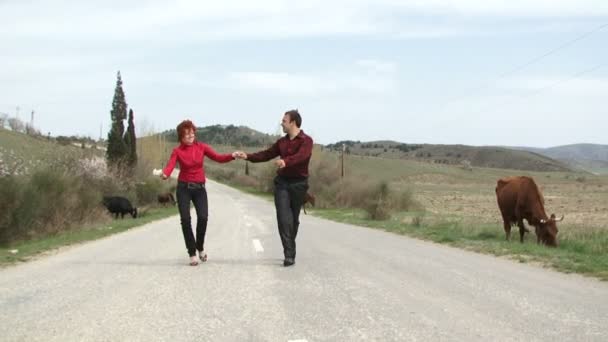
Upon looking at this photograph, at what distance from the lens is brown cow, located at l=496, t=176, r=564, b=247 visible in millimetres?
15797

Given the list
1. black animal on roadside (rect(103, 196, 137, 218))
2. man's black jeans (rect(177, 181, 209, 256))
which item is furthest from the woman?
black animal on roadside (rect(103, 196, 137, 218))

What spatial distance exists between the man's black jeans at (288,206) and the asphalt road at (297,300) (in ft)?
1.29

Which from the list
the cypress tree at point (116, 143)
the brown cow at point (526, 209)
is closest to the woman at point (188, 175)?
the brown cow at point (526, 209)

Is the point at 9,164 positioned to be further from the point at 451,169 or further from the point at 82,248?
the point at 451,169

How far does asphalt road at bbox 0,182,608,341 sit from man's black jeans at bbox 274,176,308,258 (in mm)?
392

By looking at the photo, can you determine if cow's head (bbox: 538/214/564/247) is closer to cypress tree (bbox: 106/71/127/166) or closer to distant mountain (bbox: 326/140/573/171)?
cypress tree (bbox: 106/71/127/166)

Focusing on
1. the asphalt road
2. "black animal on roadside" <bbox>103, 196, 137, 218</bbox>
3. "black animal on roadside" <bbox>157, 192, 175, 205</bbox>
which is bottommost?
"black animal on roadside" <bbox>157, 192, 175, 205</bbox>

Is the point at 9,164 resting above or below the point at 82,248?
above

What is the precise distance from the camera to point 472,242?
48.7 ft

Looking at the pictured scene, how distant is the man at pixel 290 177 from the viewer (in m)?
9.12

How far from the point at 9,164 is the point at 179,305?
15.1 m

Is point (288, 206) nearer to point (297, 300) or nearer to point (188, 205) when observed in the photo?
point (188, 205)

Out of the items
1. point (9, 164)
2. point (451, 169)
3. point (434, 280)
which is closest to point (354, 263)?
point (434, 280)

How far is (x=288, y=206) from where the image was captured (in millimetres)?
9250
